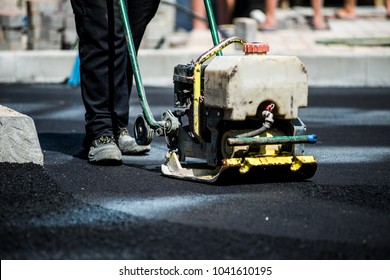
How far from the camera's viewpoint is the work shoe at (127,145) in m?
A: 6.00

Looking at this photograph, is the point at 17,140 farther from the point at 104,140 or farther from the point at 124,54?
the point at 124,54

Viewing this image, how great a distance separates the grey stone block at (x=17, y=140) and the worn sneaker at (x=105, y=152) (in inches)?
13.8

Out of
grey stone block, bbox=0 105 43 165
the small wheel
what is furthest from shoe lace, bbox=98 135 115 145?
grey stone block, bbox=0 105 43 165

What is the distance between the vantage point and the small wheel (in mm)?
5445

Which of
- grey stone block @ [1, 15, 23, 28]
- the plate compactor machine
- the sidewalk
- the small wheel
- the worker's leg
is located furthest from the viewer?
grey stone block @ [1, 15, 23, 28]

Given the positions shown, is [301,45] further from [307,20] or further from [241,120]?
[241,120]

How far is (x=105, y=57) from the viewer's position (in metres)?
5.72

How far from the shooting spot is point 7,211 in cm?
423

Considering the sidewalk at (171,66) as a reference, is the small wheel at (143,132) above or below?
above

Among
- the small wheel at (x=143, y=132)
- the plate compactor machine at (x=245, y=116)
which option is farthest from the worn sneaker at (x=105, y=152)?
the plate compactor machine at (x=245, y=116)

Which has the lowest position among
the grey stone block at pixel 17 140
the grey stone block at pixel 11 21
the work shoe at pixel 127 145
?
the grey stone block at pixel 11 21

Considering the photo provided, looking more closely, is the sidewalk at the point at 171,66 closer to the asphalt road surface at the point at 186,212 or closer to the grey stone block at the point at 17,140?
the asphalt road surface at the point at 186,212

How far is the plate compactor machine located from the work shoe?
85 centimetres

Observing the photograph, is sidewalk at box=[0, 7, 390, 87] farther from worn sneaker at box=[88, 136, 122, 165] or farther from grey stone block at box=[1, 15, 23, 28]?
worn sneaker at box=[88, 136, 122, 165]
